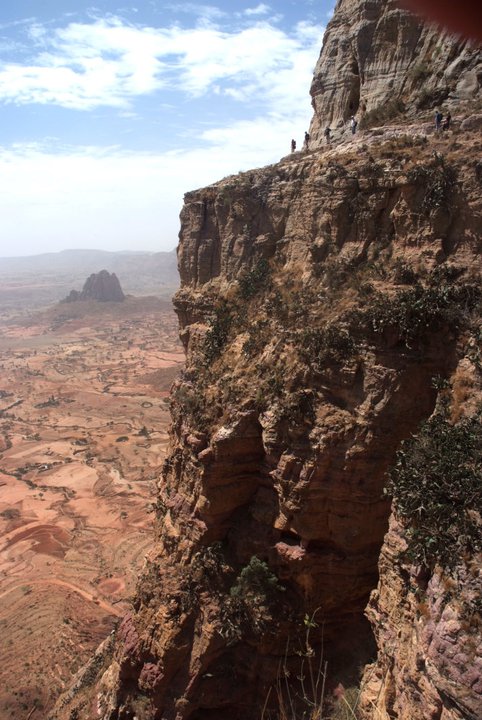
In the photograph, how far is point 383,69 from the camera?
67.2ft

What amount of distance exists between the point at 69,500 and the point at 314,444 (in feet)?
108

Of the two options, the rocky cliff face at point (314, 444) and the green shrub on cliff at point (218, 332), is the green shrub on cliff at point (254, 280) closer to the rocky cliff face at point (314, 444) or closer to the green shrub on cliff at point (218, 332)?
the rocky cliff face at point (314, 444)

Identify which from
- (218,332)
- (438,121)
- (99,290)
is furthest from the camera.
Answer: (99,290)

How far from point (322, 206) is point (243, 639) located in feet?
47.7

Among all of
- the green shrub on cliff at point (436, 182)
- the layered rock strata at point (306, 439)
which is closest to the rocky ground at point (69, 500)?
the layered rock strata at point (306, 439)

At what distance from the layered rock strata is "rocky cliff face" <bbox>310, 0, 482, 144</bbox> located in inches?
141

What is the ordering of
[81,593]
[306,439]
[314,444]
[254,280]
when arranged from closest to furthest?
[314,444] < [306,439] < [254,280] < [81,593]

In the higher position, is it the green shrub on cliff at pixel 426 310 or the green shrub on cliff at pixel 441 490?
the green shrub on cliff at pixel 426 310

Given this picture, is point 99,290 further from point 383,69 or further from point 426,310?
point 426,310

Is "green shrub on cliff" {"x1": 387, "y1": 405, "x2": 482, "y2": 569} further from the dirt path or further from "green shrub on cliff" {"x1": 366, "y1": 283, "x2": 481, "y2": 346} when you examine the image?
the dirt path

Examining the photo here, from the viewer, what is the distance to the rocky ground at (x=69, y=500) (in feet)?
81.2

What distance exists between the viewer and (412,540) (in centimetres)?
1023

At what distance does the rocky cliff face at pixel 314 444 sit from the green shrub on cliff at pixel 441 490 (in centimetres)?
55

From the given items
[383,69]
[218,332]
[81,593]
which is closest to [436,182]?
[218,332]
